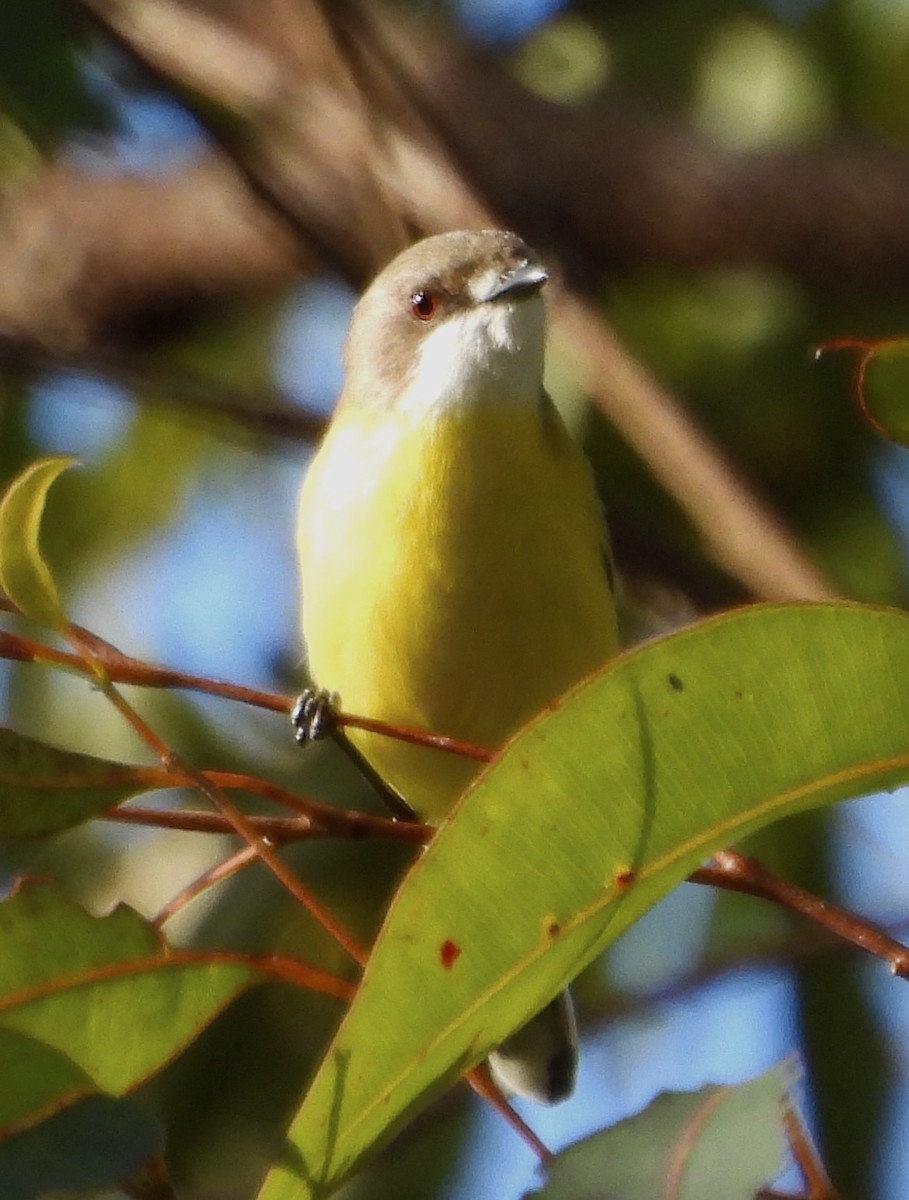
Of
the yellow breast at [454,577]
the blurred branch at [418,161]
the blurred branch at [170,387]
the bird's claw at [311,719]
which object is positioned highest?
the blurred branch at [418,161]

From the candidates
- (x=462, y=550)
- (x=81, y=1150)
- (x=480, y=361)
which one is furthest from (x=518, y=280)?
(x=81, y=1150)

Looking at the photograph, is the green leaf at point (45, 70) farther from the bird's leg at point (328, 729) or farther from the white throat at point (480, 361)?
the bird's leg at point (328, 729)

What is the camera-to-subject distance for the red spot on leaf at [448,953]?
172cm

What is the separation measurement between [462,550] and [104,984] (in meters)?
1.20

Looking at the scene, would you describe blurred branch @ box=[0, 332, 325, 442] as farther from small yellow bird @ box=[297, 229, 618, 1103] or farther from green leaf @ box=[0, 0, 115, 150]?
green leaf @ box=[0, 0, 115, 150]

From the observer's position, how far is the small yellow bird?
3.04 m

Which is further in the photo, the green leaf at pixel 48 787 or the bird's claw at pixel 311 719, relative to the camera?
the bird's claw at pixel 311 719

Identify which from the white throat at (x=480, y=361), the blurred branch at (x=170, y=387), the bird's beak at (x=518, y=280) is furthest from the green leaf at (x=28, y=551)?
the bird's beak at (x=518, y=280)

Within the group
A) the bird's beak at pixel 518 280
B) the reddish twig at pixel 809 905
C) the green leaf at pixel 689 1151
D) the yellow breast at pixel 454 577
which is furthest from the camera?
the bird's beak at pixel 518 280

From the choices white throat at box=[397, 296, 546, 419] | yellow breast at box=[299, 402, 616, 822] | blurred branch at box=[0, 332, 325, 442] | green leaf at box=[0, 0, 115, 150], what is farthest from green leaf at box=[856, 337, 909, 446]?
green leaf at box=[0, 0, 115, 150]

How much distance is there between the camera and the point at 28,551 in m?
1.85

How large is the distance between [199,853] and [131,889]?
7.3 inches

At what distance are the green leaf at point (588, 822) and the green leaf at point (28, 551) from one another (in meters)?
0.47


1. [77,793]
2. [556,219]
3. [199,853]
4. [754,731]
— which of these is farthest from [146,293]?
[754,731]
